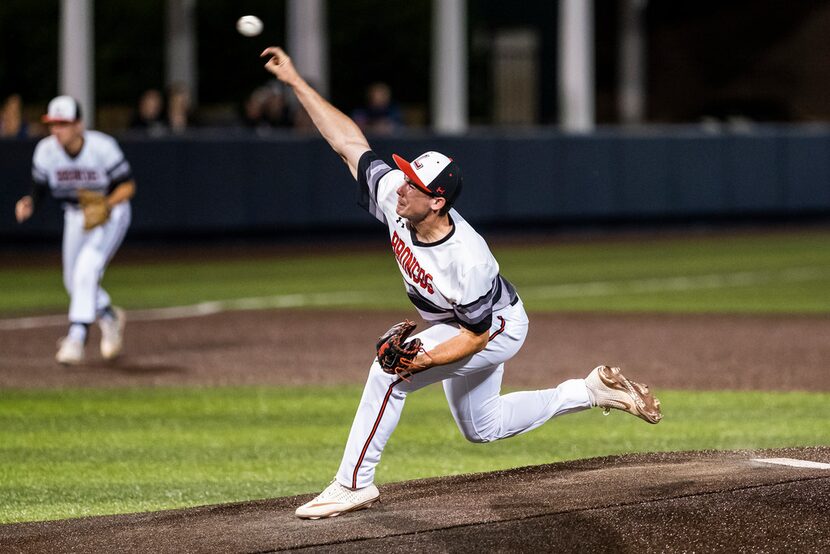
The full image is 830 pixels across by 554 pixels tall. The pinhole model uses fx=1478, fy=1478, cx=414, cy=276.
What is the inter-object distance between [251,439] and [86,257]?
9.99ft

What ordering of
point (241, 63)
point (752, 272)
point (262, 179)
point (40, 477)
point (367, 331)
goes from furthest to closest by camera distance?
point (241, 63) → point (262, 179) → point (752, 272) → point (367, 331) → point (40, 477)

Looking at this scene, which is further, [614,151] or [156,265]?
[614,151]

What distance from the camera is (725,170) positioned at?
79.2 ft

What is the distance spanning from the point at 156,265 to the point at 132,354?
23.8 ft

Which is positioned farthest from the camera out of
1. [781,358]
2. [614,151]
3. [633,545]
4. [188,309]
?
[614,151]

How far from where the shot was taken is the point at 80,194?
10.8 metres

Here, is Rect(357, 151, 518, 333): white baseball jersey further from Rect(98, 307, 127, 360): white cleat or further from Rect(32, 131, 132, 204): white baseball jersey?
Rect(98, 307, 127, 360): white cleat

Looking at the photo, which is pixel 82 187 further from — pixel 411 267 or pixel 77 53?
pixel 77 53

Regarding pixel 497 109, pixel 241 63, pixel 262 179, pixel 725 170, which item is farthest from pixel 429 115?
pixel 262 179

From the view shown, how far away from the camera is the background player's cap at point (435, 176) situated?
5590 millimetres

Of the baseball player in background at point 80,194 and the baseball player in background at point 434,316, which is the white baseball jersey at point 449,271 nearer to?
the baseball player in background at point 434,316

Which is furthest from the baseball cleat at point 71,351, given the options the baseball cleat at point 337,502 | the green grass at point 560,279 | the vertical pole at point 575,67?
the vertical pole at point 575,67

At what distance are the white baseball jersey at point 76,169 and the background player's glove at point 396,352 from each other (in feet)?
18.8

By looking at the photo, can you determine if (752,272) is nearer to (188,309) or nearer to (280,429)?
(188,309)
